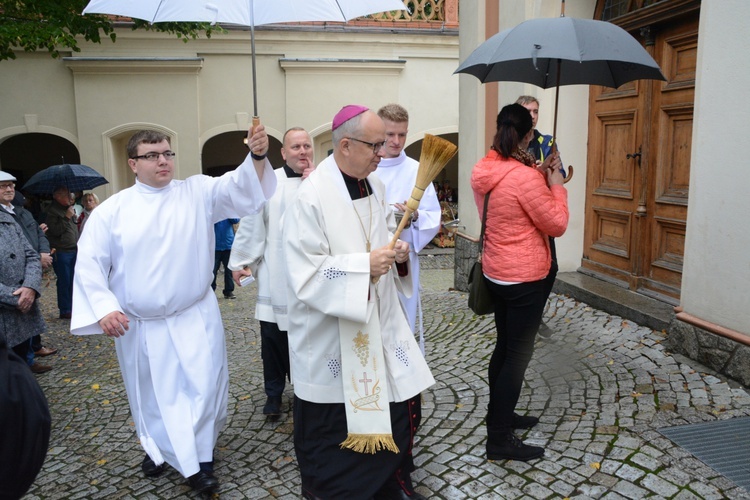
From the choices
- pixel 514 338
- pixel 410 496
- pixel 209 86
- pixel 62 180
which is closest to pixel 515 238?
pixel 514 338

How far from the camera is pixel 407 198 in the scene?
470 cm

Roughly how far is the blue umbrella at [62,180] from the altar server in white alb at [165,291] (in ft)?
19.0

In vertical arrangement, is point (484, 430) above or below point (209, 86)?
below

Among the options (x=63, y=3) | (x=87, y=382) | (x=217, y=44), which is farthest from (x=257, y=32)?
(x=87, y=382)

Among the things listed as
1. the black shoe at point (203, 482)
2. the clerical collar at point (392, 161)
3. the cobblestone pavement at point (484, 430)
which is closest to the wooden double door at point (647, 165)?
the cobblestone pavement at point (484, 430)

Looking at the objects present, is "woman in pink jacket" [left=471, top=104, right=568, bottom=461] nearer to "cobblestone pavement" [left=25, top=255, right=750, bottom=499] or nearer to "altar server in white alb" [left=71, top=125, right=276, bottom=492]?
"cobblestone pavement" [left=25, top=255, right=750, bottom=499]

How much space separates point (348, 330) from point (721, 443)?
228cm

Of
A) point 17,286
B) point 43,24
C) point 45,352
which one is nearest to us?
point 17,286

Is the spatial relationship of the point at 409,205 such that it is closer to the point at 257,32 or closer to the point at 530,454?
the point at 530,454

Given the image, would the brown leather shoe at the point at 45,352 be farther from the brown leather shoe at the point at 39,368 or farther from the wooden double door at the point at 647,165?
the wooden double door at the point at 647,165

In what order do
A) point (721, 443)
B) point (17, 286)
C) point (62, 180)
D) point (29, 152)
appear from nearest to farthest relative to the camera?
1. point (721, 443)
2. point (17, 286)
3. point (62, 180)
4. point (29, 152)

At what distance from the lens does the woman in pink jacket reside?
11.3 ft

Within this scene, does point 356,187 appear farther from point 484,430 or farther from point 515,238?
point 484,430

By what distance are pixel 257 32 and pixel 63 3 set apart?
523cm
